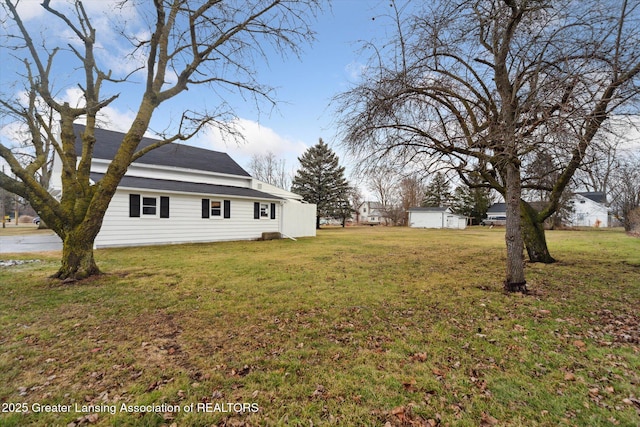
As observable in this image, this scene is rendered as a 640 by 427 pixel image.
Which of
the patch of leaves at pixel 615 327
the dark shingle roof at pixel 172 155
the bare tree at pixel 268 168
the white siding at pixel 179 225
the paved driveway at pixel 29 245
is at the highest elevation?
the bare tree at pixel 268 168

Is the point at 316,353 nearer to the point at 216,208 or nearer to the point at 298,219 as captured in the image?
the point at 216,208

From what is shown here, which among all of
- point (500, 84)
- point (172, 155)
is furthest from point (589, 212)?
point (172, 155)

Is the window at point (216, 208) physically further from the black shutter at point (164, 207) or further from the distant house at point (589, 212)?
the distant house at point (589, 212)

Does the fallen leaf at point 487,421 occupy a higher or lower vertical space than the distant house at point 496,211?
lower

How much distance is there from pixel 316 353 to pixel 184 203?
42.4ft

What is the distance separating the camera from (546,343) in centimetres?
373

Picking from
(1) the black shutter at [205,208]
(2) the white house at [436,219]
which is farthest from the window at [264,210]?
(2) the white house at [436,219]

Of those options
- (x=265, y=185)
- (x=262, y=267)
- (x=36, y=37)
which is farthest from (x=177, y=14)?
(x=265, y=185)

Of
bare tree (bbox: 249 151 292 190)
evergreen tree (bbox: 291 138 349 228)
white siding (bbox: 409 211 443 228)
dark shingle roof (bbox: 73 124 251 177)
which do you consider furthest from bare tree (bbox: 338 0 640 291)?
bare tree (bbox: 249 151 292 190)

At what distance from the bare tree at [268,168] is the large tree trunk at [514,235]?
137 feet

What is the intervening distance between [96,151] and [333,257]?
1380 cm

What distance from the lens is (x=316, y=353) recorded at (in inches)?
135

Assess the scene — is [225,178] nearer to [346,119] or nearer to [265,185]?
[265,185]

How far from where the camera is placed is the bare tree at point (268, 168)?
1810 inches
